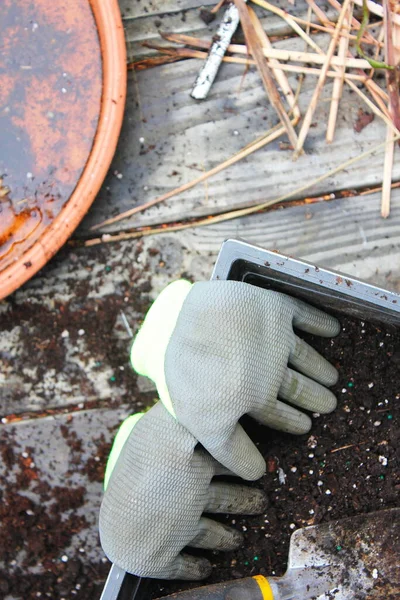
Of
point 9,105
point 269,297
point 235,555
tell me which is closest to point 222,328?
point 269,297

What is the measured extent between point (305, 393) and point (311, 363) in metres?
0.05

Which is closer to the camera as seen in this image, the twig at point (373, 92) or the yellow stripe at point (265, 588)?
the yellow stripe at point (265, 588)

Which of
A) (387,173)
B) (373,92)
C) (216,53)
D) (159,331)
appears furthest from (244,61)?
(159,331)

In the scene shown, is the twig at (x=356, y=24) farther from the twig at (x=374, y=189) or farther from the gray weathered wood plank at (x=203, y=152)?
the twig at (x=374, y=189)

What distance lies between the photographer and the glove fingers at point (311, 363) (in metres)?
0.93

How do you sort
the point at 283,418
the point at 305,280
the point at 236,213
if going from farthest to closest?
1. the point at 236,213
2. the point at 283,418
3. the point at 305,280

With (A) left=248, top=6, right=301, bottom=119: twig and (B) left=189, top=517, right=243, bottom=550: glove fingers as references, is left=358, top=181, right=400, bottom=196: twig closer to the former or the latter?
Answer: (A) left=248, top=6, right=301, bottom=119: twig

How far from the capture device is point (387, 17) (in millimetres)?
1097

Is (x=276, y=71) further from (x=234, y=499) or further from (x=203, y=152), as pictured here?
(x=234, y=499)

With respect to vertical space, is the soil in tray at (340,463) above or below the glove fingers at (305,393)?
below

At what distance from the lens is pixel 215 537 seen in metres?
0.94

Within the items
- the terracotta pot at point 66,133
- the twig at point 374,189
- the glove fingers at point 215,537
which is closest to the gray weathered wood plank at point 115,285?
the twig at point 374,189

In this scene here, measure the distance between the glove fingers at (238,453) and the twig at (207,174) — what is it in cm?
53

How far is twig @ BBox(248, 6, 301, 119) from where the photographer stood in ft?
3.88
